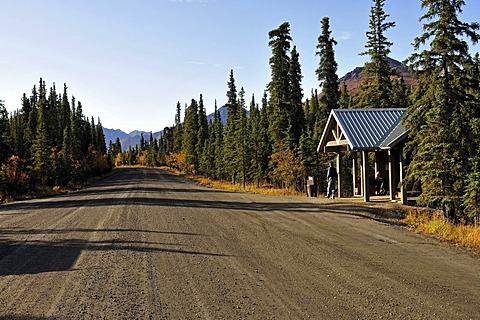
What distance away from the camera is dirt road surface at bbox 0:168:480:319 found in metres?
6.02

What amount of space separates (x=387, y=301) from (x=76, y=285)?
197 inches

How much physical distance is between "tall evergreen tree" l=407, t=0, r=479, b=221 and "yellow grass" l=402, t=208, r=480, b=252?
64cm

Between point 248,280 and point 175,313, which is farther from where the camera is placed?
point 248,280

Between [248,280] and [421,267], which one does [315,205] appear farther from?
[248,280]

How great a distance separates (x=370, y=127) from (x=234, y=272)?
54.0 ft

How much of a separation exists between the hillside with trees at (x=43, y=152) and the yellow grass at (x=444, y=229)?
29899mm

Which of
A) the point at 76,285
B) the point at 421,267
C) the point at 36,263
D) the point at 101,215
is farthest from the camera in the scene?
the point at 101,215

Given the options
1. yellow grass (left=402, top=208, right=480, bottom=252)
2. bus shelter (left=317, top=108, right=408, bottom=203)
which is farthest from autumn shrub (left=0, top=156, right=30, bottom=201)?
yellow grass (left=402, top=208, right=480, bottom=252)

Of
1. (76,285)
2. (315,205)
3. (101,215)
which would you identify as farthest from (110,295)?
(315,205)

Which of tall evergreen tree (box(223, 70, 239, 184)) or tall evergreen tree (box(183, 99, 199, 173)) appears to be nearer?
tall evergreen tree (box(223, 70, 239, 184))

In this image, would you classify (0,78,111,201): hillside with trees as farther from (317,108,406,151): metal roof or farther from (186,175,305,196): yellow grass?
(317,108,406,151): metal roof

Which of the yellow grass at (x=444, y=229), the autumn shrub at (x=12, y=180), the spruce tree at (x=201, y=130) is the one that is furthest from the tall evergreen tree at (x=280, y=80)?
the spruce tree at (x=201, y=130)

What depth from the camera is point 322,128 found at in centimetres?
4181

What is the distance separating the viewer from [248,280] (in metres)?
7.48
